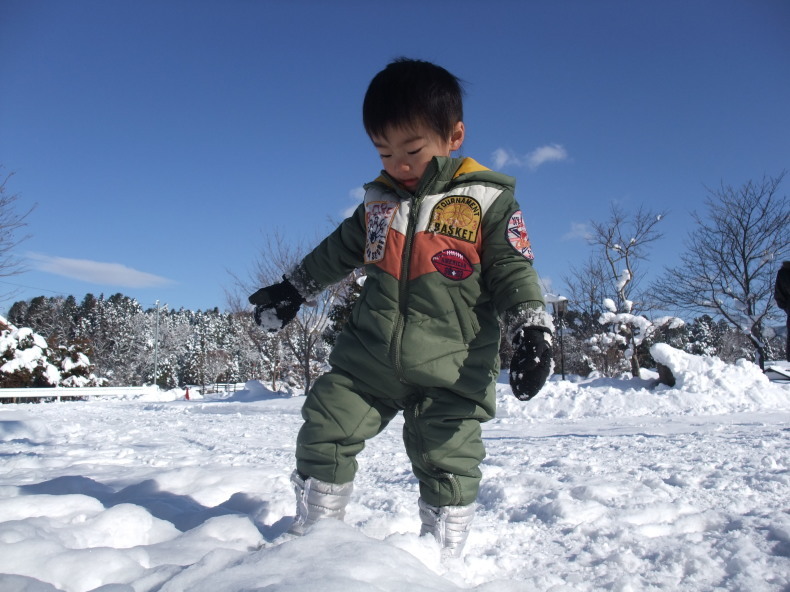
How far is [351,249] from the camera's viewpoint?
80.0 inches

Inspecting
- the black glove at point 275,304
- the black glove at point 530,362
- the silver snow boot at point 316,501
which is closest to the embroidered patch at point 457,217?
the black glove at point 530,362

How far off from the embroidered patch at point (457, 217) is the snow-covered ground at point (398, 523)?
886mm

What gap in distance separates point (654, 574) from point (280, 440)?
12.7 ft

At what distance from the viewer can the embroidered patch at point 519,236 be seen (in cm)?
163

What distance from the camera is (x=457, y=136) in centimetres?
183

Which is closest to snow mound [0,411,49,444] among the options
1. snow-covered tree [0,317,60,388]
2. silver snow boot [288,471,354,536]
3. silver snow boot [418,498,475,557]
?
silver snow boot [288,471,354,536]

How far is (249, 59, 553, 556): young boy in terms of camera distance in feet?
5.15

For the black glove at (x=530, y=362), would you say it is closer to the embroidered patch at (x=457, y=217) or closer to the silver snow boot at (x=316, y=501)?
the embroidered patch at (x=457, y=217)

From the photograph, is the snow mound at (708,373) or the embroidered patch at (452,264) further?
the snow mound at (708,373)

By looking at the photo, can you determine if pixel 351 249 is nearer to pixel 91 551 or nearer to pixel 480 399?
pixel 480 399

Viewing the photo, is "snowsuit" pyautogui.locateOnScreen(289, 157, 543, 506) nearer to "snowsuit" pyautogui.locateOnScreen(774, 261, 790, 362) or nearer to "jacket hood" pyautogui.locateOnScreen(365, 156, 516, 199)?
"jacket hood" pyautogui.locateOnScreen(365, 156, 516, 199)

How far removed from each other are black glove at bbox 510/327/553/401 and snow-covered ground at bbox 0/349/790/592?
0.50 m

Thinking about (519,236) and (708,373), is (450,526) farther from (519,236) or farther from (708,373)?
(708,373)

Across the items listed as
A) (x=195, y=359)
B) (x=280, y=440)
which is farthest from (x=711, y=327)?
(x=280, y=440)
